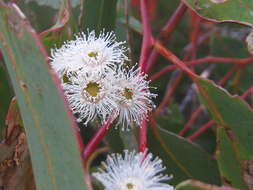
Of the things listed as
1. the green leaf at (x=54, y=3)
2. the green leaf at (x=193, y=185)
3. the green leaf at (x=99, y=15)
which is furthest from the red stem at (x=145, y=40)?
the green leaf at (x=193, y=185)

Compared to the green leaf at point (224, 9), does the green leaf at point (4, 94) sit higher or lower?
higher

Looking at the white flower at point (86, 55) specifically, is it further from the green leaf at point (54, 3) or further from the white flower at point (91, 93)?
the green leaf at point (54, 3)

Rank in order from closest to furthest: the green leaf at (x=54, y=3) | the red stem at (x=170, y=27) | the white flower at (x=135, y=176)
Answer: the white flower at (x=135, y=176) → the red stem at (x=170, y=27) → the green leaf at (x=54, y=3)

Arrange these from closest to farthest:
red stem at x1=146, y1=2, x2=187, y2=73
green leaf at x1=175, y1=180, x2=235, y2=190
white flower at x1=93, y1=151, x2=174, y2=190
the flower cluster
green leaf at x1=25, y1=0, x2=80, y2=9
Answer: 1. green leaf at x1=175, y1=180, x2=235, y2=190
2. white flower at x1=93, y1=151, x2=174, y2=190
3. the flower cluster
4. red stem at x1=146, y1=2, x2=187, y2=73
5. green leaf at x1=25, y1=0, x2=80, y2=9

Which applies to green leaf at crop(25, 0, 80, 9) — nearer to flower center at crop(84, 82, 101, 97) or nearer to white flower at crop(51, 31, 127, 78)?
white flower at crop(51, 31, 127, 78)

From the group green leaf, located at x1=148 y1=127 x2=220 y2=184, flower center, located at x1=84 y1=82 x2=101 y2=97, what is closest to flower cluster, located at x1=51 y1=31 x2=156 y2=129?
flower center, located at x1=84 y1=82 x2=101 y2=97

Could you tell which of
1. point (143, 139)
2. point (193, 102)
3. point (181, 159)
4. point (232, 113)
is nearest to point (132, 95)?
point (143, 139)

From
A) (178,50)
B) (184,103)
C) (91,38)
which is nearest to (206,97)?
(91,38)
